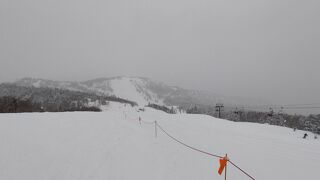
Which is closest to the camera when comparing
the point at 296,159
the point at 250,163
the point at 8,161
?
the point at 8,161

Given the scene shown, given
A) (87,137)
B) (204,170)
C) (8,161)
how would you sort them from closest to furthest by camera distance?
(8,161)
(204,170)
(87,137)

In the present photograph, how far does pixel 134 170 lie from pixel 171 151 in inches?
160

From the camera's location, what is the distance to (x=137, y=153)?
480 inches

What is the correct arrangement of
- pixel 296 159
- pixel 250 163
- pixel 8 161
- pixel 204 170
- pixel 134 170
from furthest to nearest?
pixel 296 159 < pixel 250 163 < pixel 204 170 < pixel 134 170 < pixel 8 161

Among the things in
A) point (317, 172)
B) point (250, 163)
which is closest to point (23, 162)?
point (250, 163)

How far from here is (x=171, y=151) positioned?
13414mm

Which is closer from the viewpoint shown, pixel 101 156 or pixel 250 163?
pixel 101 156

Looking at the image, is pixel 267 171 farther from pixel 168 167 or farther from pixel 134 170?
pixel 134 170

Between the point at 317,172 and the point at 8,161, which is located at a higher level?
the point at 8,161

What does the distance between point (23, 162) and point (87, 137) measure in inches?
192

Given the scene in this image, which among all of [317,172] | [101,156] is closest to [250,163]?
[317,172]

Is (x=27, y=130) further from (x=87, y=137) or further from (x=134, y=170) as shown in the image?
(x=134, y=170)

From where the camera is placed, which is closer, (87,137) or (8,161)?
(8,161)

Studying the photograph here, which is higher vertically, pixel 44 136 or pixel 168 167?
pixel 44 136
